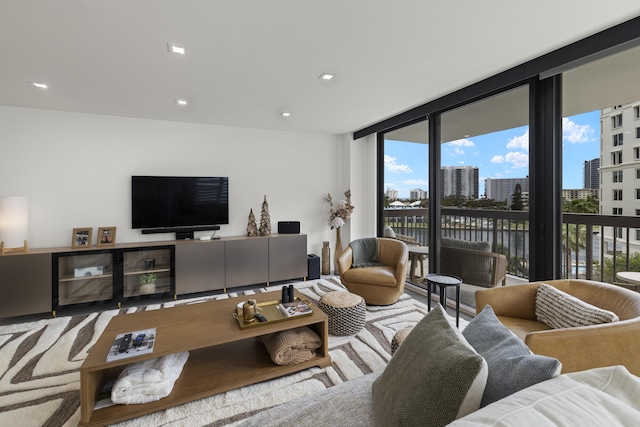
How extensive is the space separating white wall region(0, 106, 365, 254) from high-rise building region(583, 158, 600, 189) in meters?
3.06

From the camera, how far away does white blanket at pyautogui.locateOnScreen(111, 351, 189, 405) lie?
1.69m

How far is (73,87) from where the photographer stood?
286 centimetres

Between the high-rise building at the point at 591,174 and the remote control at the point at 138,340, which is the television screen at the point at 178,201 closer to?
the remote control at the point at 138,340

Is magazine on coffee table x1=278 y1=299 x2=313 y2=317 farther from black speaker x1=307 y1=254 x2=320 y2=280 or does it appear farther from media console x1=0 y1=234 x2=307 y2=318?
black speaker x1=307 y1=254 x2=320 y2=280

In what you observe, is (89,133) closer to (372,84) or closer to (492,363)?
(372,84)

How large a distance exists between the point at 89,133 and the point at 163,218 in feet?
4.51

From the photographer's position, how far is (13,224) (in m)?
3.16

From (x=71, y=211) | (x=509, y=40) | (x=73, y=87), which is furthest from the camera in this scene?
(x=71, y=211)

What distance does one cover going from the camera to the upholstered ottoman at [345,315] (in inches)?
103

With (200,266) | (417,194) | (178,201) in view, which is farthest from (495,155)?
(178,201)

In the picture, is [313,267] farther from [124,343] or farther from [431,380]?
[431,380]

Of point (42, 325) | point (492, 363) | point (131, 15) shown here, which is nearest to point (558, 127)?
point (492, 363)

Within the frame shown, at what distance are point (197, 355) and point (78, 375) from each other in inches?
33.0

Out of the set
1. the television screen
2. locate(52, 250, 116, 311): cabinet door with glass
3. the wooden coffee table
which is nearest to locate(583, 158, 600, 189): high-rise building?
the wooden coffee table
